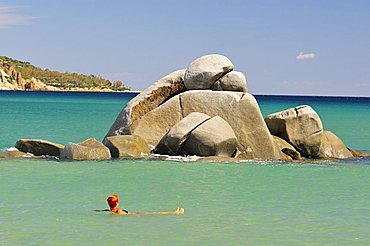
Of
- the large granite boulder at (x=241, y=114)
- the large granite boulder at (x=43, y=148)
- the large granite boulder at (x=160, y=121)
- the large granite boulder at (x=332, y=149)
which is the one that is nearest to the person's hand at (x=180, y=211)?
the large granite boulder at (x=241, y=114)

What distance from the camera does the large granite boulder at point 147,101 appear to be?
99.6 ft

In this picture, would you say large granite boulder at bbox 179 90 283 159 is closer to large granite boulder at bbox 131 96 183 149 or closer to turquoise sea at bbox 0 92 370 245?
large granite boulder at bbox 131 96 183 149

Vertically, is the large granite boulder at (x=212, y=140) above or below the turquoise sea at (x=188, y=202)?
above

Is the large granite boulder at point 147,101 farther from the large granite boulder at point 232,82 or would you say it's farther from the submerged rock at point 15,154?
the submerged rock at point 15,154

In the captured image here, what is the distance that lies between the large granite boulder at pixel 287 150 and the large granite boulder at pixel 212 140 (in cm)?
248

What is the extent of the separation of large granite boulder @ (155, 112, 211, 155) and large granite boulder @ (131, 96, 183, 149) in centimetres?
130

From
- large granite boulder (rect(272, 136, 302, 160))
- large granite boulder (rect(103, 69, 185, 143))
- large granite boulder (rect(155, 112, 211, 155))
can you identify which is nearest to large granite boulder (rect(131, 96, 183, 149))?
large granite boulder (rect(103, 69, 185, 143))

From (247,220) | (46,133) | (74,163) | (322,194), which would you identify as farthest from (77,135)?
(247,220)

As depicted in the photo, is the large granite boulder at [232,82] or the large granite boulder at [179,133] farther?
the large granite boulder at [232,82]

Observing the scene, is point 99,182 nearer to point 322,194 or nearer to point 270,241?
point 322,194

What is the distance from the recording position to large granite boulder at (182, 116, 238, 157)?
89.5 ft

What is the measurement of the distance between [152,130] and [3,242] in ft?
53.3

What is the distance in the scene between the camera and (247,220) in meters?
16.0

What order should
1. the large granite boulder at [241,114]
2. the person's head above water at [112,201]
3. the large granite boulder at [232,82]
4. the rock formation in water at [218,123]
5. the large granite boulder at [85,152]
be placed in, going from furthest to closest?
the large granite boulder at [232,82] → the large granite boulder at [241,114] → the rock formation in water at [218,123] → the large granite boulder at [85,152] → the person's head above water at [112,201]
